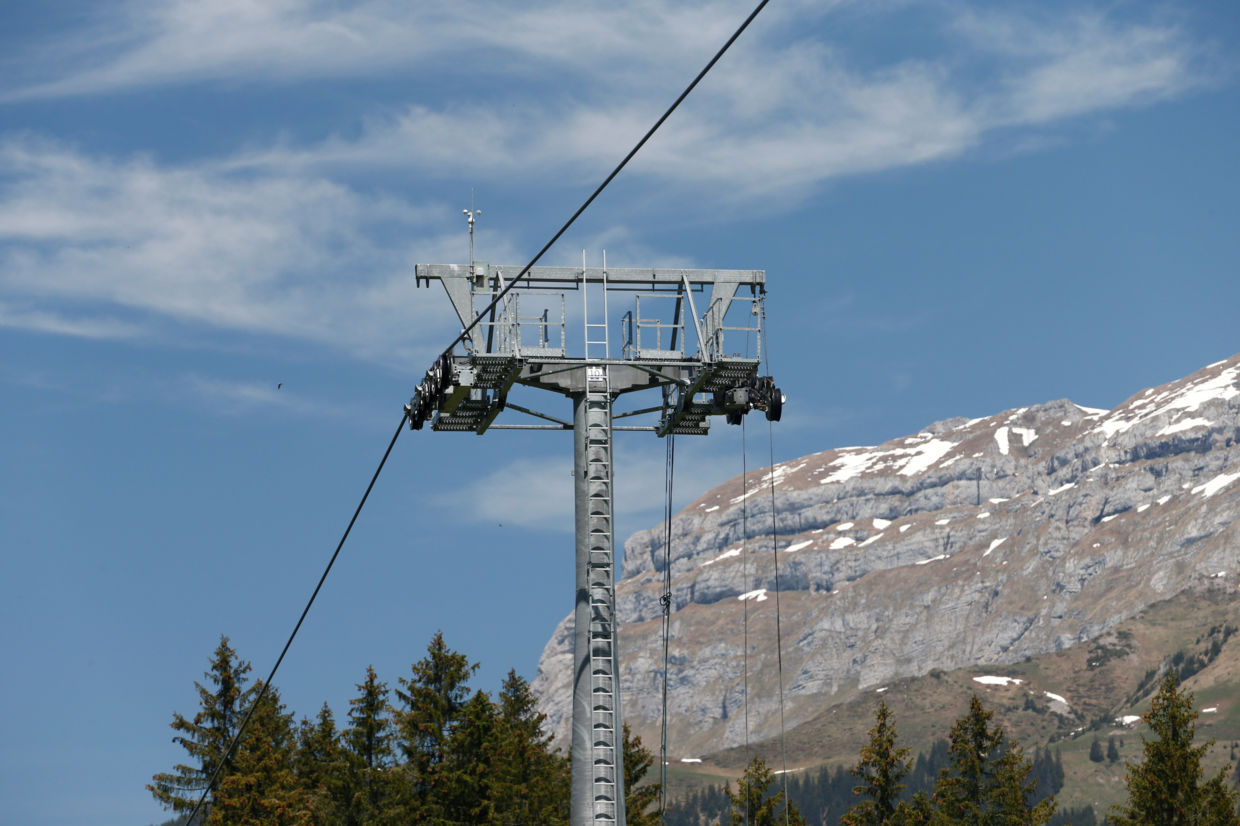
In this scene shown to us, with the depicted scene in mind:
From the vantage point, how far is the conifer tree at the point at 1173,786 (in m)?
69.2

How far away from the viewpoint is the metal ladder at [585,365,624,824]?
4422cm

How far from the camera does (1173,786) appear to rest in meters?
69.5

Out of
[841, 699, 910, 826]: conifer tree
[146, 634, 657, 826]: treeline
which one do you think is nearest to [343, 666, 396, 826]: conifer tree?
[146, 634, 657, 826]: treeline

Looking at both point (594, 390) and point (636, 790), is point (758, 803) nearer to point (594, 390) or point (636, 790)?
point (636, 790)

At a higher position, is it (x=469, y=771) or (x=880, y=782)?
(x=469, y=771)

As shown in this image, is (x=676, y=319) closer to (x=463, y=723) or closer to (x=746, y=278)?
(x=746, y=278)

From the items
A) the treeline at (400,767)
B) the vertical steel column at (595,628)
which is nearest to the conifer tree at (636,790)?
Answer: the treeline at (400,767)

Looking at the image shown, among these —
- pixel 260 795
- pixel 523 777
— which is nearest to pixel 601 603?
pixel 260 795

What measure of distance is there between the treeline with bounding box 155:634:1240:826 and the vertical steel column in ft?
90.4

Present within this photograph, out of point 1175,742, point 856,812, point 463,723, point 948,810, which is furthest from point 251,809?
point 1175,742

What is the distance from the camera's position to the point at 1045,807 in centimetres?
7962

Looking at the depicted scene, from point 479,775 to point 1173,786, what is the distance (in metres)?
29.2

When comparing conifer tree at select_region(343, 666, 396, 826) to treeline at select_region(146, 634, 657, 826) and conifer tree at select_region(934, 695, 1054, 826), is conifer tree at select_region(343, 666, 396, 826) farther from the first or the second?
conifer tree at select_region(934, 695, 1054, 826)

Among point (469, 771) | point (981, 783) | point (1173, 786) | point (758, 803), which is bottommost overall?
point (758, 803)
